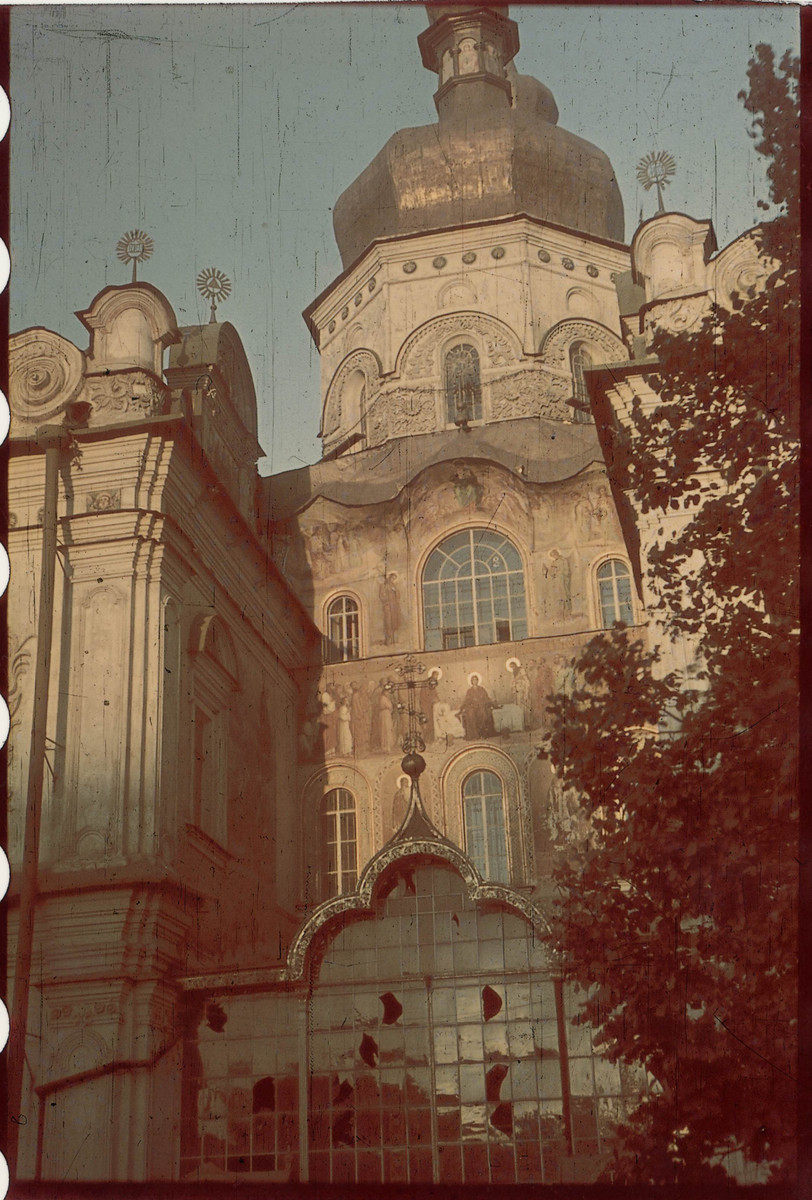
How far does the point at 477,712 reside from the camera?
452cm

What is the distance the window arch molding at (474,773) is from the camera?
4441mm

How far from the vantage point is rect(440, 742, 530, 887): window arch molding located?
4.44 m

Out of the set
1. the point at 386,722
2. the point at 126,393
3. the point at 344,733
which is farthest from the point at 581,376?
the point at 126,393

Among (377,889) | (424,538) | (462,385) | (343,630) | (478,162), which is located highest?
(478,162)

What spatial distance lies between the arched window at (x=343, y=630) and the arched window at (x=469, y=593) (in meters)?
0.24

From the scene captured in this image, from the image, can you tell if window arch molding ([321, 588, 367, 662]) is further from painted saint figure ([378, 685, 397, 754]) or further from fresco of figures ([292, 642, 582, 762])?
painted saint figure ([378, 685, 397, 754])

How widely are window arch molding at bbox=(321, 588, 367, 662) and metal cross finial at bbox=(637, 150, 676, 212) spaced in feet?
5.46

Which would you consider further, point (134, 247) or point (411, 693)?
point (134, 247)

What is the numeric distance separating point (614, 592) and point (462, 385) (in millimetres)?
1013

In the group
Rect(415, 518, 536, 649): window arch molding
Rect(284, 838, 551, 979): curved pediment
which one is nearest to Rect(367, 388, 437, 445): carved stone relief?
Rect(415, 518, 536, 649): window arch molding

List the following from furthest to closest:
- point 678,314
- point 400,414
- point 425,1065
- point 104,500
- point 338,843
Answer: point 400,414, point 678,314, point 104,500, point 338,843, point 425,1065

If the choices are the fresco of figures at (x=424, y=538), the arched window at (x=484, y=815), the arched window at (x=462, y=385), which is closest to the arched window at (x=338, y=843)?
the arched window at (x=484, y=815)

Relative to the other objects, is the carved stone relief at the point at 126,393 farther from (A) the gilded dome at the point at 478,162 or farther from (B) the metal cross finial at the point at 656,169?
(B) the metal cross finial at the point at 656,169

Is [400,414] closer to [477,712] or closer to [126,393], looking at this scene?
[126,393]
